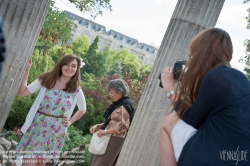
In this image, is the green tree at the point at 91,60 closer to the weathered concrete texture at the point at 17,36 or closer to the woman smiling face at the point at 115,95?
the woman smiling face at the point at 115,95

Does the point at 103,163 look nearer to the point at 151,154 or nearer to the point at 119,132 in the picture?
the point at 119,132

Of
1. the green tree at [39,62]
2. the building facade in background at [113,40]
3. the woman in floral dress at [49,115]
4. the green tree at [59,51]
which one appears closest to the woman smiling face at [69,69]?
the woman in floral dress at [49,115]

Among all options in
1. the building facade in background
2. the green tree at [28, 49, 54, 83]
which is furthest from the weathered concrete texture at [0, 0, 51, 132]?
the building facade in background

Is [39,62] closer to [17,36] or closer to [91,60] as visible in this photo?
[17,36]

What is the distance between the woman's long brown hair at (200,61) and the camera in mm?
1806

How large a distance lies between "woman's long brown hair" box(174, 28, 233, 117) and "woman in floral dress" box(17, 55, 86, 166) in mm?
2273

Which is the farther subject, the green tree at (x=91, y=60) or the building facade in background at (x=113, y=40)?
the building facade in background at (x=113, y=40)

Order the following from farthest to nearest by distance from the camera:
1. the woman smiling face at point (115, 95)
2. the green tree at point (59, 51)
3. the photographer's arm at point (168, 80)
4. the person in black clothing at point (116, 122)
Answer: the green tree at point (59, 51)
the woman smiling face at point (115, 95)
the person in black clothing at point (116, 122)
the photographer's arm at point (168, 80)

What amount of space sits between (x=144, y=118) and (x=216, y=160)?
1.85 m

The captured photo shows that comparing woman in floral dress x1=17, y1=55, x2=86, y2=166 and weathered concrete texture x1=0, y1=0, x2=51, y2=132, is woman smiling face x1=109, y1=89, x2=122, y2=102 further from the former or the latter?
weathered concrete texture x1=0, y1=0, x2=51, y2=132

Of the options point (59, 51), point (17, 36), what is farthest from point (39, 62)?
point (17, 36)

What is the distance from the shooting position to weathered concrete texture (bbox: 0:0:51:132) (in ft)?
8.99

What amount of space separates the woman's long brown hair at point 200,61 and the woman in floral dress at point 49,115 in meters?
2.27

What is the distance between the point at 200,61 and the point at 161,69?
5.35 feet
